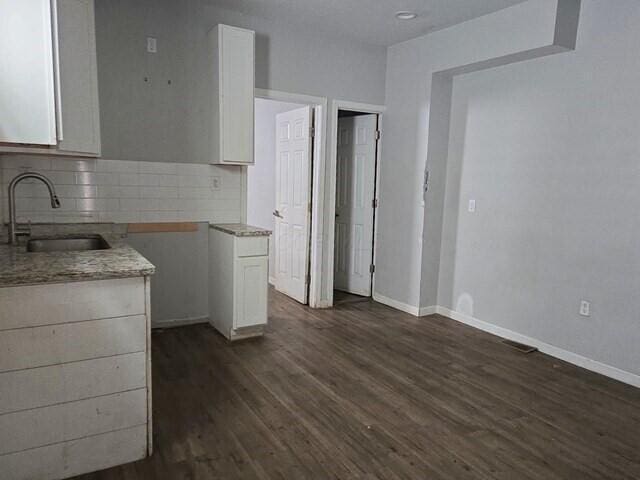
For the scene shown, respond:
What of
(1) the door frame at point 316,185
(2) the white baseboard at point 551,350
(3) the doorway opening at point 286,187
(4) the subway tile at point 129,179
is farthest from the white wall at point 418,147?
(4) the subway tile at point 129,179

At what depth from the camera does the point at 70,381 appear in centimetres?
204

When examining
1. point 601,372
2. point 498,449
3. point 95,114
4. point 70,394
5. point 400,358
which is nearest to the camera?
point 70,394

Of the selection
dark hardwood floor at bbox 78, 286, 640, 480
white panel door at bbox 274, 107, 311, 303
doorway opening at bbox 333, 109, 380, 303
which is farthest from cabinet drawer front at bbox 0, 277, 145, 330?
doorway opening at bbox 333, 109, 380, 303

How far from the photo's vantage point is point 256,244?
381cm

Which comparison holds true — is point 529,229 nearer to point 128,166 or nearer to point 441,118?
point 441,118

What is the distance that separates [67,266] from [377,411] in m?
1.85

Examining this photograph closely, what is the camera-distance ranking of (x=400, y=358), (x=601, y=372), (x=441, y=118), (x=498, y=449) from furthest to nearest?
(x=441, y=118), (x=400, y=358), (x=601, y=372), (x=498, y=449)

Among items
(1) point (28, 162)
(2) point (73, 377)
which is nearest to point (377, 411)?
(2) point (73, 377)

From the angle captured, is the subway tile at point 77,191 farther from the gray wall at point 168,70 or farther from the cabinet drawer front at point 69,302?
the cabinet drawer front at point 69,302

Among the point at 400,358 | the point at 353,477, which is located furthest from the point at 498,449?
the point at 400,358

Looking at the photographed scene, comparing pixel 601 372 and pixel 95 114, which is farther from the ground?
pixel 95 114

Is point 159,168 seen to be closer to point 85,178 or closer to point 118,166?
point 118,166

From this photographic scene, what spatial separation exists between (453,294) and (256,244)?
6.88ft

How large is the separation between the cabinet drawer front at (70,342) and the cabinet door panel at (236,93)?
82.2 inches
